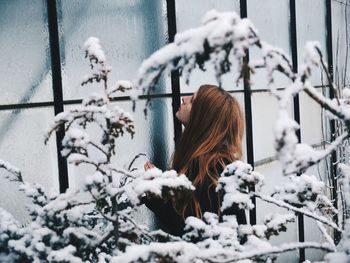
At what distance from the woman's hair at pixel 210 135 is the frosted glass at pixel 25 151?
697 mm

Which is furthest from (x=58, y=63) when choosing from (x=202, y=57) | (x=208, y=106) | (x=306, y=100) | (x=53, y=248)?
(x=306, y=100)

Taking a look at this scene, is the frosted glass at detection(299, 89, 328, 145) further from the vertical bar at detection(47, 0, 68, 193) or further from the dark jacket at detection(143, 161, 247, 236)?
the vertical bar at detection(47, 0, 68, 193)

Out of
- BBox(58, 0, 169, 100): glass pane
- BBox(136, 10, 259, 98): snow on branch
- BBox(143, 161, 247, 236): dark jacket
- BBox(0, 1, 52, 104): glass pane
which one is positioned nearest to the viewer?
BBox(136, 10, 259, 98): snow on branch

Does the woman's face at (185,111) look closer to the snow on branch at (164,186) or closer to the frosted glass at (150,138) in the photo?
the frosted glass at (150,138)

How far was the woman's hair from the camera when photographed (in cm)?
272

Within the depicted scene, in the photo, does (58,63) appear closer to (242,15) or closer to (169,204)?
(169,204)

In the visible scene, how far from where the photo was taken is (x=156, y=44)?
3209 millimetres

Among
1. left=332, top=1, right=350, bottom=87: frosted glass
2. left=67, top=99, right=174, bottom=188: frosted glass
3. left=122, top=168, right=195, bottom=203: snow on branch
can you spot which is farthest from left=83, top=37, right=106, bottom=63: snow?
left=332, top=1, right=350, bottom=87: frosted glass

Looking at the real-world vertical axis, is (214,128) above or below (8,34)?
below

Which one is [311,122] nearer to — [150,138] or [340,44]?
[340,44]

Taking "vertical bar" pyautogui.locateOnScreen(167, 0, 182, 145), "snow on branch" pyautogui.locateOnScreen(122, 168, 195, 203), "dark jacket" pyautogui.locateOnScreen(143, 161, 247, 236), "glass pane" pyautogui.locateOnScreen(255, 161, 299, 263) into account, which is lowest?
"glass pane" pyautogui.locateOnScreen(255, 161, 299, 263)

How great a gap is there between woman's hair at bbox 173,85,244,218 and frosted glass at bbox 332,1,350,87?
2.80 metres

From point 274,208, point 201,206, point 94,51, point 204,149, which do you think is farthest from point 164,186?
point 274,208

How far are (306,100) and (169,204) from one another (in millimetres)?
2591
